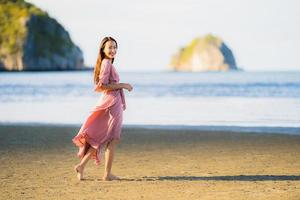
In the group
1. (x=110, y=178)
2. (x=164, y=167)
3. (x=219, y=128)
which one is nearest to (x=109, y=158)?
(x=110, y=178)

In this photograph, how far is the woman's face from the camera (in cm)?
861

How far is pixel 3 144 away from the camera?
45.2 ft

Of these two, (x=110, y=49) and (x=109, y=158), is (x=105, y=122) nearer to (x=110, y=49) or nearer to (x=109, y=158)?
(x=109, y=158)

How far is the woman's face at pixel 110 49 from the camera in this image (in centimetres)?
861

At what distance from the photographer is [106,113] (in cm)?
→ 884

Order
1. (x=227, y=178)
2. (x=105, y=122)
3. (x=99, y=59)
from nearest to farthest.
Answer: (x=99, y=59)
(x=105, y=122)
(x=227, y=178)

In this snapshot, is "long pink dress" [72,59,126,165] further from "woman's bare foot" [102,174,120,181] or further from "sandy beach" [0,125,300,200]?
"sandy beach" [0,125,300,200]

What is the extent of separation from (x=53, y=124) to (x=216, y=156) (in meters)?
8.37

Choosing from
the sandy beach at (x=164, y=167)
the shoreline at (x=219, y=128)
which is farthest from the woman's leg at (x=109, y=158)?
the shoreline at (x=219, y=128)

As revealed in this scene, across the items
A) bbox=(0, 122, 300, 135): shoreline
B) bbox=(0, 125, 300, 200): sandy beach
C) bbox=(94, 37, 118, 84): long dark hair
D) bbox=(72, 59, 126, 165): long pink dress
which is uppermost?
bbox=(94, 37, 118, 84): long dark hair

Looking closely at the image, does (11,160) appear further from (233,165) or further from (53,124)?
(53,124)

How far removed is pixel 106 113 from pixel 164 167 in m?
1.88

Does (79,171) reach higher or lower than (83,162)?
lower

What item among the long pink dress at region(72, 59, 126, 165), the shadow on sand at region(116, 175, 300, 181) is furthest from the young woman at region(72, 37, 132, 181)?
the shadow on sand at region(116, 175, 300, 181)
